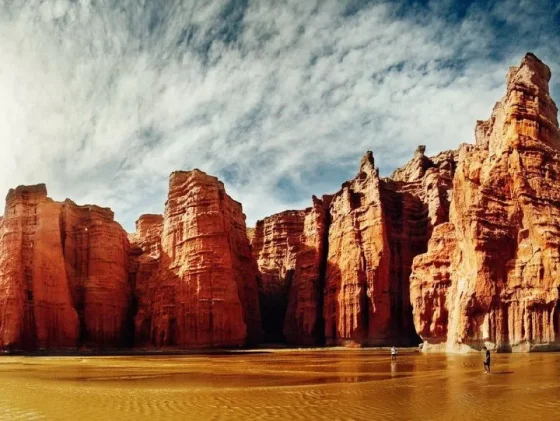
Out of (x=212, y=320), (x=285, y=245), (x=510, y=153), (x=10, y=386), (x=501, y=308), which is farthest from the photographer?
(x=285, y=245)

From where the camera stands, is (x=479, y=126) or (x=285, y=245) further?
(x=285, y=245)

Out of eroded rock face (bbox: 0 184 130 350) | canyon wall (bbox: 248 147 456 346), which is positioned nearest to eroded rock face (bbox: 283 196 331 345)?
canyon wall (bbox: 248 147 456 346)

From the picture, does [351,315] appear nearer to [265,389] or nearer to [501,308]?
[501,308]

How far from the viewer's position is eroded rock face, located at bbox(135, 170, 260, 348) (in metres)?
68.1

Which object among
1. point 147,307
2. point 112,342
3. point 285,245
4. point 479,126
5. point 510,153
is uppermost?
point 479,126

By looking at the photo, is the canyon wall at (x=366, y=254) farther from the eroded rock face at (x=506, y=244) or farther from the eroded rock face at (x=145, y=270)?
the eroded rock face at (x=145, y=270)

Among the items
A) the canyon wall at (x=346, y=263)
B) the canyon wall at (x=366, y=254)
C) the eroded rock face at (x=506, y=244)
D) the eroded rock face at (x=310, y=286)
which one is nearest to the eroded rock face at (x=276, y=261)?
the canyon wall at (x=346, y=263)

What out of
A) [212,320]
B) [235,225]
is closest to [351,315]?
[212,320]

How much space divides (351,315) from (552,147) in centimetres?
3296

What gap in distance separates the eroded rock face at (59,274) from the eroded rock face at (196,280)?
522cm

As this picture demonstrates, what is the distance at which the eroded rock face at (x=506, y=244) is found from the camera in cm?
4000

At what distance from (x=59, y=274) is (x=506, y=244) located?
178 feet

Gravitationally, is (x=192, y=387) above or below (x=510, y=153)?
below

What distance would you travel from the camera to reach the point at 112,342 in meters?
74.6
